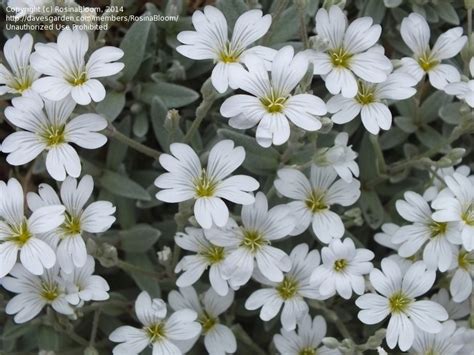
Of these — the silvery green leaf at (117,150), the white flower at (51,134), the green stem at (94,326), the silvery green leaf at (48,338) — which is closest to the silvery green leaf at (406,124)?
the silvery green leaf at (117,150)

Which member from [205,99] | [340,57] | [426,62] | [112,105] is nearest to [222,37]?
[205,99]

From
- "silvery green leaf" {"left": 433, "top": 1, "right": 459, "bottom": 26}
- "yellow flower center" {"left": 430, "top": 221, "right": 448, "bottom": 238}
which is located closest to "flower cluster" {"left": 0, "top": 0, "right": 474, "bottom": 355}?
"yellow flower center" {"left": 430, "top": 221, "right": 448, "bottom": 238}

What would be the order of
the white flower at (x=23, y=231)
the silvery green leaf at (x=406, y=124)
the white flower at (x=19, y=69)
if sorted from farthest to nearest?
the silvery green leaf at (x=406, y=124) < the white flower at (x=19, y=69) < the white flower at (x=23, y=231)

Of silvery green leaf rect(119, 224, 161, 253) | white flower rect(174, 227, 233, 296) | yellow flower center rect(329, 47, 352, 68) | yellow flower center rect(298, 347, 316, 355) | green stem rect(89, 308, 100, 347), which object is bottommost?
yellow flower center rect(298, 347, 316, 355)

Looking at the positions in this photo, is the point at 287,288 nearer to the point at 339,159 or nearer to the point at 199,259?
the point at 199,259

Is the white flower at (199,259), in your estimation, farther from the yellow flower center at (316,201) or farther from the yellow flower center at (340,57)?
the yellow flower center at (340,57)

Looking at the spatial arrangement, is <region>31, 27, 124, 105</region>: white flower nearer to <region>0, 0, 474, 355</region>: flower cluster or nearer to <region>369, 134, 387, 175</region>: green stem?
<region>0, 0, 474, 355</region>: flower cluster

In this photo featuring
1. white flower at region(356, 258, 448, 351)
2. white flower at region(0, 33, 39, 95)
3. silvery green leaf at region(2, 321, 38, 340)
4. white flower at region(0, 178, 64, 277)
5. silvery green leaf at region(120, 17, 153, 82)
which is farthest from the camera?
silvery green leaf at region(120, 17, 153, 82)
